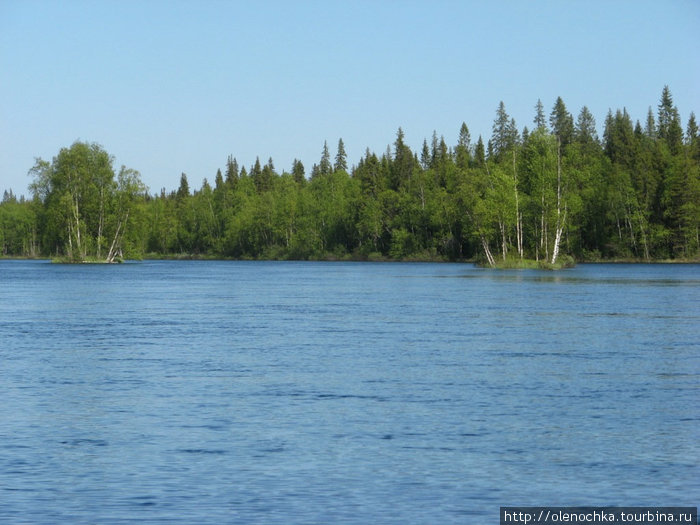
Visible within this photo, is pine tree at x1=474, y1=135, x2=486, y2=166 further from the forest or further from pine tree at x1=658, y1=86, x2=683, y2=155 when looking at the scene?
pine tree at x1=658, y1=86, x2=683, y2=155

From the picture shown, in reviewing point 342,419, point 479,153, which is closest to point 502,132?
point 479,153

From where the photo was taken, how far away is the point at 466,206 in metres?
119

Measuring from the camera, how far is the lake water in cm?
1280

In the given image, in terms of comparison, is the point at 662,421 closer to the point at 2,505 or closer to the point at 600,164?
the point at 2,505

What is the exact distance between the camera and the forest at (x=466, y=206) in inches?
4193

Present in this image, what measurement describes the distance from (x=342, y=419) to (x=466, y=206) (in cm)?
10279

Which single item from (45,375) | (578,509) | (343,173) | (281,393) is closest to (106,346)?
(45,375)

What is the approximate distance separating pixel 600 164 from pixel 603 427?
13481cm

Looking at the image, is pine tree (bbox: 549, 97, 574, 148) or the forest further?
pine tree (bbox: 549, 97, 574, 148)

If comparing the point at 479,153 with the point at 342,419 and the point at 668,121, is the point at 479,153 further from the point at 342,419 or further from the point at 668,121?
the point at 342,419

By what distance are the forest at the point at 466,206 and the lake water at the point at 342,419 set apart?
67126 millimetres

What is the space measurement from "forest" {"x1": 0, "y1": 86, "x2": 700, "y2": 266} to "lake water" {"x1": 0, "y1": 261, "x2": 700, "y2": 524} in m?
67.1

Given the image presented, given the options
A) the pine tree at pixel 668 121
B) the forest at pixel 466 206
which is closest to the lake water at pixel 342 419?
the forest at pixel 466 206

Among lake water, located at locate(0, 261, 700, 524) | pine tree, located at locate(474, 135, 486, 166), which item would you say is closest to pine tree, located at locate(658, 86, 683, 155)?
pine tree, located at locate(474, 135, 486, 166)
